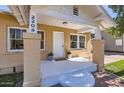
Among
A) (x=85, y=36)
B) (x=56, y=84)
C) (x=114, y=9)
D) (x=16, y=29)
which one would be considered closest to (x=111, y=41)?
(x=85, y=36)

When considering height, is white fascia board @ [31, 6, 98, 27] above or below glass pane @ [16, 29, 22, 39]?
above

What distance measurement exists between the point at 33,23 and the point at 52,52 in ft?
21.5

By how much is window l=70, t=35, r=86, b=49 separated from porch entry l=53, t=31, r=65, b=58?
1.40 m

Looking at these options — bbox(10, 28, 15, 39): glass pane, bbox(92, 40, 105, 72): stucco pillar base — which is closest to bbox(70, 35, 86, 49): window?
bbox(92, 40, 105, 72): stucco pillar base

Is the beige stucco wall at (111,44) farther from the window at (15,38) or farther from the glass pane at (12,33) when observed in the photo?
the glass pane at (12,33)

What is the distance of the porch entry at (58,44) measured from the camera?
13.9 meters

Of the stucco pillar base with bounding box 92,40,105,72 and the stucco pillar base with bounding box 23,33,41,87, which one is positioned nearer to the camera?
the stucco pillar base with bounding box 23,33,41,87

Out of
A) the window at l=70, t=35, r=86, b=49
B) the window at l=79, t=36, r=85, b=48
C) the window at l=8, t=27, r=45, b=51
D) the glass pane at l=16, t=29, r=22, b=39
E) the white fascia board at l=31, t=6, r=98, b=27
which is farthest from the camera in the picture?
the window at l=79, t=36, r=85, b=48

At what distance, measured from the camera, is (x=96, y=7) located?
10.8m

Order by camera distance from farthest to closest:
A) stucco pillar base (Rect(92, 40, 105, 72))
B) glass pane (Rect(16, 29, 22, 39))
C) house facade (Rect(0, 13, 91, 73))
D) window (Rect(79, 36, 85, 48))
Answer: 1. window (Rect(79, 36, 85, 48))
2. stucco pillar base (Rect(92, 40, 105, 72))
3. glass pane (Rect(16, 29, 22, 39))
4. house facade (Rect(0, 13, 91, 73))

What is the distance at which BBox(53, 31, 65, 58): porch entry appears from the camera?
45.6 feet

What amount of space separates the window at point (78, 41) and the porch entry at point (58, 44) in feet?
4.59

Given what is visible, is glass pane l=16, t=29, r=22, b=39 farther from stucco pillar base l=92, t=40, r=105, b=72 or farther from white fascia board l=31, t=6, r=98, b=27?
stucco pillar base l=92, t=40, r=105, b=72

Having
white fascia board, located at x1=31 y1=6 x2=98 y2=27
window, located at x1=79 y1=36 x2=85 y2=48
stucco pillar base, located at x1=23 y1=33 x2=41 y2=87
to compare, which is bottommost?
stucco pillar base, located at x1=23 y1=33 x2=41 y2=87
